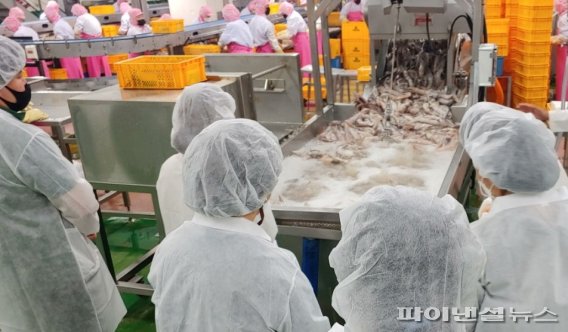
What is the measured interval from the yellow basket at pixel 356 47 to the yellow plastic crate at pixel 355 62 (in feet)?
0.18

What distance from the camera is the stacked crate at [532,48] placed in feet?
15.8

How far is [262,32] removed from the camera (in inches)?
323

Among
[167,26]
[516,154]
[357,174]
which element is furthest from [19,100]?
[167,26]

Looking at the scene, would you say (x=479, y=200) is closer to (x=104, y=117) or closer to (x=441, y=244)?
(x=104, y=117)

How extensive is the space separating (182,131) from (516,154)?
1.39m

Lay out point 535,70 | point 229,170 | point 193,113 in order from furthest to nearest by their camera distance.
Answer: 1. point 535,70
2. point 193,113
3. point 229,170

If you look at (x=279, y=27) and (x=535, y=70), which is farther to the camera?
(x=279, y=27)

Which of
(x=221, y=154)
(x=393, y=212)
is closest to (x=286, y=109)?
(x=221, y=154)

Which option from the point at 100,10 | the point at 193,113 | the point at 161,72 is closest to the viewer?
the point at 193,113

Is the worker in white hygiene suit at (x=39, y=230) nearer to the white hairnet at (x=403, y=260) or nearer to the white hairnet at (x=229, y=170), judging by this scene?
the white hairnet at (x=229, y=170)

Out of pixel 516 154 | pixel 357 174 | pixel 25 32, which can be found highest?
pixel 25 32

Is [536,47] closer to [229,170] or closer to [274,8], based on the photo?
[229,170]

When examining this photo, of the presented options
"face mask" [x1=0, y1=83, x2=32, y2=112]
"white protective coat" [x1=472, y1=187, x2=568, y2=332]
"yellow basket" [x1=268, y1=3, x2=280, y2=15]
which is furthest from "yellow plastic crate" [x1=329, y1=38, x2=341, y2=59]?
"white protective coat" [x1=472, y1=187, x2=568, y2=332]

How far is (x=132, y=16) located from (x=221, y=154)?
8.23m
